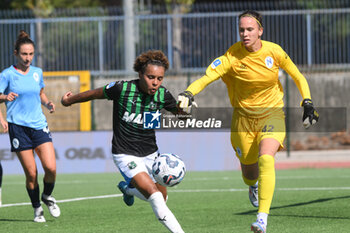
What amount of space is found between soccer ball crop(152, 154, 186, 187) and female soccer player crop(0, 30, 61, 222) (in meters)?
2.17

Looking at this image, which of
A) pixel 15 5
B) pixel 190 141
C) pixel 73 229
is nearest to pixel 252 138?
pixel 73 229

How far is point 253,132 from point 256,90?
18.5 inches

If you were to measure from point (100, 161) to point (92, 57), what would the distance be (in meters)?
5.89

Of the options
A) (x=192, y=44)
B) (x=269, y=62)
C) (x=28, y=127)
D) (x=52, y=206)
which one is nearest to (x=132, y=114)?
(x=269, y=62)

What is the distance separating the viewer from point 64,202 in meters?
10.7

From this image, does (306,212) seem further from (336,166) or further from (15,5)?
(15,5)

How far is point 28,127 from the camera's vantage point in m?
8.76

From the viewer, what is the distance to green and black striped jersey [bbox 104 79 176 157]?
716 cm

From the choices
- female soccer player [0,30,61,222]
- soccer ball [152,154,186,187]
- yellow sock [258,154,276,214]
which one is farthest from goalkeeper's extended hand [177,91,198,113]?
female soccer player [0,30,61,222]

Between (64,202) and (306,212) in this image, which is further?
(64,202)

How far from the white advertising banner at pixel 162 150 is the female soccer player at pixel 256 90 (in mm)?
7987

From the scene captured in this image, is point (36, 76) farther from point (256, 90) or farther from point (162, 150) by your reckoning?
point (162, 150)

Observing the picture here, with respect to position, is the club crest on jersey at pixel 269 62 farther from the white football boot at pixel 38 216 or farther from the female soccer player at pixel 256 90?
the white football boot at pixel 38 216

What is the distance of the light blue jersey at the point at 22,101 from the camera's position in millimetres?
8758
